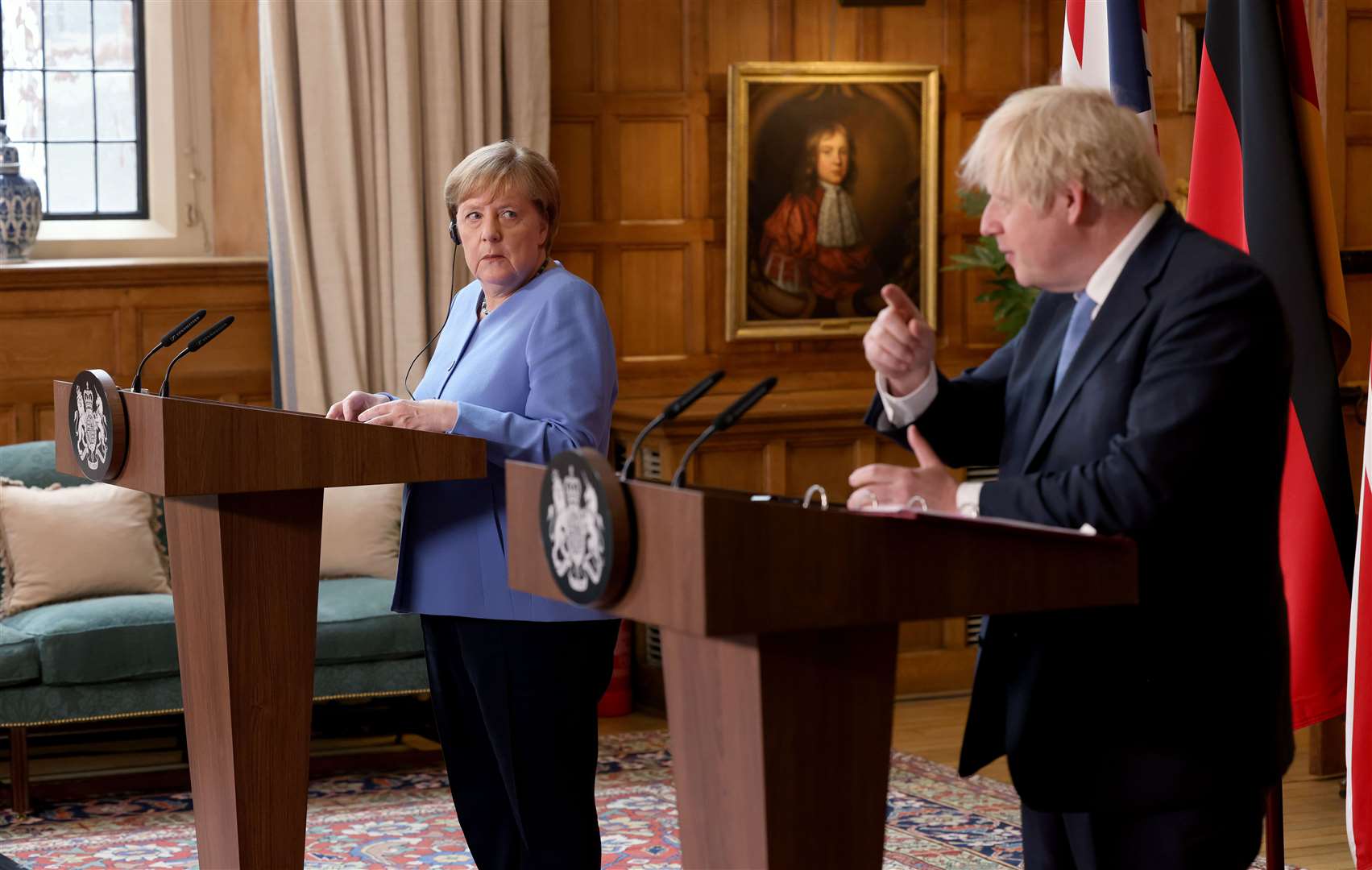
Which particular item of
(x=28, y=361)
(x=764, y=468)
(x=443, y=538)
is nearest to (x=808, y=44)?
(x=764, y=468)

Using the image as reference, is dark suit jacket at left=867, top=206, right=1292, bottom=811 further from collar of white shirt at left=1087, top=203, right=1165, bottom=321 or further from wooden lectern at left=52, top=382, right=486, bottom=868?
wooden lectern at left=52, top=382, right=486, bottom=868

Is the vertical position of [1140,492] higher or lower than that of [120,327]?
lower

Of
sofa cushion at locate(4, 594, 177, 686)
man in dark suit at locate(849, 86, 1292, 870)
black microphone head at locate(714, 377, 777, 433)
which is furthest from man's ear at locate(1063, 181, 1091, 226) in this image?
sofa cushion at locate(4, 594, 177, 686)

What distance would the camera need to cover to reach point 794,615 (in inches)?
68.7

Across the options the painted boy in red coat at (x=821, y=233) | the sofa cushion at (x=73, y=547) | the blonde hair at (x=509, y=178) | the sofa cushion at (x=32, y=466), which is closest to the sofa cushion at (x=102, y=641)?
the sofa cushion at (x=73, y=547)

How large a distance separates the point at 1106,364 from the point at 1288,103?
1.62m

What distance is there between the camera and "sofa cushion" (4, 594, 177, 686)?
4.71 meters

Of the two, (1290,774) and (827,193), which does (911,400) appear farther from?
(827,193)

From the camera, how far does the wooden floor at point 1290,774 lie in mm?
4344

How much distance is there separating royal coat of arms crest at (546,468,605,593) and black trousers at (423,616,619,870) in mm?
891

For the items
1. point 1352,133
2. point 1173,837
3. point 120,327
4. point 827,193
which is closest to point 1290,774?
point 1352,133

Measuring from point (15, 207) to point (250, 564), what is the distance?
3379 millimetres

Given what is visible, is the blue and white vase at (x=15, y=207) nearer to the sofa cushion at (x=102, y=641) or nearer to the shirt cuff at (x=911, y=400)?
the sofa cushion at (x=102, y=641)

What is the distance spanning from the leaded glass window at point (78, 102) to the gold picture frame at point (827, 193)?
2110 millimetres
